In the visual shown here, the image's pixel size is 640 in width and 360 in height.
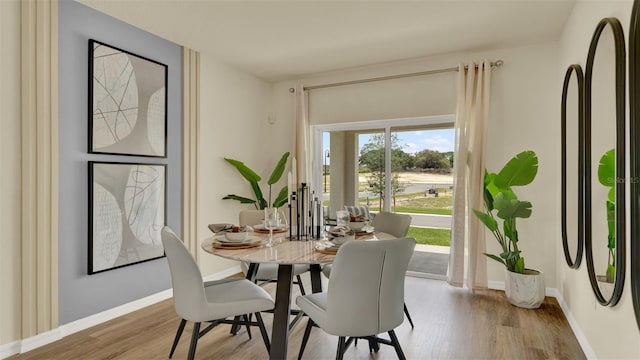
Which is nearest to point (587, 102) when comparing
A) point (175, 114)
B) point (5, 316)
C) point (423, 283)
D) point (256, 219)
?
point (423, 283)

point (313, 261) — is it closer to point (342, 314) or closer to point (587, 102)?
point (342, 314)

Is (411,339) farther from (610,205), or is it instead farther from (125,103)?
(125,103)

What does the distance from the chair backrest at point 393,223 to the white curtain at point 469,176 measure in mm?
1072

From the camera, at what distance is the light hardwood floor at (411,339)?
2.44 metres

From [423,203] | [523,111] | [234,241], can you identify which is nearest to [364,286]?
[234,241]

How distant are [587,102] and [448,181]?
1.90 meters

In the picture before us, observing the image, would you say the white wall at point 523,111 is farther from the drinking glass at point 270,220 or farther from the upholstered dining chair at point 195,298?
the upholstered dining chair at point 195,298

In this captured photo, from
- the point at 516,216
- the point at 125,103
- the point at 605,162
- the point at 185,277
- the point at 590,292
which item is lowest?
the point at 590,292

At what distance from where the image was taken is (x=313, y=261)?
192 cm

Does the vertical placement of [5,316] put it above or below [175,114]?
below

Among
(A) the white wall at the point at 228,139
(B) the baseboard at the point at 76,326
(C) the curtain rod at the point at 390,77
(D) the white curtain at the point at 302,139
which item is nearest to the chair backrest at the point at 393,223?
(D) the white curtain at the point at 302,139

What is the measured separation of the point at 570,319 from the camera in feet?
9.66

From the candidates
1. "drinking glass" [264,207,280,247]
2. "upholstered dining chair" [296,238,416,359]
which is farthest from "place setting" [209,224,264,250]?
"upholstered dining chair" [296,238,416,359]

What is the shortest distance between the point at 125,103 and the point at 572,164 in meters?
3.71
